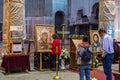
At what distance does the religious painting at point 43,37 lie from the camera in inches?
435

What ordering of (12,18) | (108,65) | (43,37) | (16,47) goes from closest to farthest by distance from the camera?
(108,65)
(16,47)
(12,18)
(43,37)

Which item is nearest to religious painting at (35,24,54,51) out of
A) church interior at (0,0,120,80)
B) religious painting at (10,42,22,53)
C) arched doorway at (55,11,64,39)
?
church interior at (0,0,120,80)

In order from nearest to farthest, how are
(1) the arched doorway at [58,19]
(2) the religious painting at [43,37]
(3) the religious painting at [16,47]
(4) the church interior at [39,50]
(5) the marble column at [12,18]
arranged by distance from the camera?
(4) the church interior at [39,50] < (3) the religious painting at [16,47] < (5) the marble column at [12,18] < (2) the religious painting at [43,37] < (1) the arched doorway at [58,19]

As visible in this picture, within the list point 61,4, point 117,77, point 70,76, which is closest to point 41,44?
point 70,76

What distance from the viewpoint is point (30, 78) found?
920 cm

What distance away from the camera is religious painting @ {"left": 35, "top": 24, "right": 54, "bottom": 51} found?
11.0 meters

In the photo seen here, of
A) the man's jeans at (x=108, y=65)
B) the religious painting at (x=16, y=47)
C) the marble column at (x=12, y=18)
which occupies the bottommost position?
the man's jeans at (x=108, y=65)

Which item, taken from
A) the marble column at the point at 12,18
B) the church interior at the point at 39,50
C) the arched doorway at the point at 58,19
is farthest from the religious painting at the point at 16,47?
the arched doorway at the point at 58,19

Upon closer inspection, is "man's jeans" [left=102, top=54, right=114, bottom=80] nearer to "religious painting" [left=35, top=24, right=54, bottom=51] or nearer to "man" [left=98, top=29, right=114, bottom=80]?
"man" [left=98, top=29, right=114, bottom=80]

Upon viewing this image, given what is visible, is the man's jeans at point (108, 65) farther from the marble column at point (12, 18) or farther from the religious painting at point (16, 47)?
the marble column at point (12, 18)

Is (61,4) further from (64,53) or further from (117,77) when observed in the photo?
(117,77)

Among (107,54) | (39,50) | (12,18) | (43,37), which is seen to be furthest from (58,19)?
(107,54)

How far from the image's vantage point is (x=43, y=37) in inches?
437

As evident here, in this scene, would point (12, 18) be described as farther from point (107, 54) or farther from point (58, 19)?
point (58, 19)
